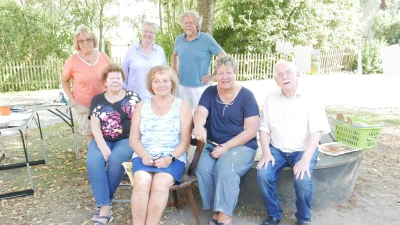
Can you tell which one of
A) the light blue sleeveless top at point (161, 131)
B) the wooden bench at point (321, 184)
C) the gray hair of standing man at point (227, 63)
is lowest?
the wooden bench at point (321, 184)

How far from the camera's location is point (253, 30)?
1312cm

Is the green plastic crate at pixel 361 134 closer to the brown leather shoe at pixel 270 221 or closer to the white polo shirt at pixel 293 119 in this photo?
the white polo shirt at pixel 293 119

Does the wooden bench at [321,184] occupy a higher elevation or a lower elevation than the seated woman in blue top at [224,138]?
lower

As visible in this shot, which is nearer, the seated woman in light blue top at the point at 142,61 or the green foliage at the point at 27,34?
the seated woman in light blue top at the point at 142,61

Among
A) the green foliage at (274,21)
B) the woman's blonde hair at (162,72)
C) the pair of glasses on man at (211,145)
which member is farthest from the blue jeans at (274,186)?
the green foliage at (274,21)

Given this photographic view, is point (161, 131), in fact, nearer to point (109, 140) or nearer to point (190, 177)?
point (190, 177)

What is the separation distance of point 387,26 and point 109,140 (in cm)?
1744

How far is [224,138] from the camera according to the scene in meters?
3.06

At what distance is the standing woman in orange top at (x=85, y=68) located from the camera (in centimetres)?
371

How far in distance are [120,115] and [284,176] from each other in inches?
64.7

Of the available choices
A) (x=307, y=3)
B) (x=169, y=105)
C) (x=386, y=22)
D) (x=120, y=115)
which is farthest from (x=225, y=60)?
(x=386, y=22)

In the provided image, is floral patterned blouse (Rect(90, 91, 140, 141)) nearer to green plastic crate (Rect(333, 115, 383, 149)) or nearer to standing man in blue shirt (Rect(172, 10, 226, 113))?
standing man in blue shirt (Rect(172, 10, 226, 113))

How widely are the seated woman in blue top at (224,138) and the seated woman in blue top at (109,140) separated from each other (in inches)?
28.8

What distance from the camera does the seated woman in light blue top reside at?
12.9 feet
